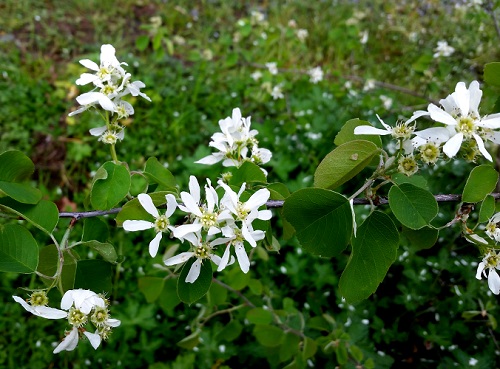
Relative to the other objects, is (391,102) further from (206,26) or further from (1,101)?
(1,101)

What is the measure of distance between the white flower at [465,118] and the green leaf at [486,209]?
0.48 feet

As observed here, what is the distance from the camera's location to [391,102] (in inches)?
119

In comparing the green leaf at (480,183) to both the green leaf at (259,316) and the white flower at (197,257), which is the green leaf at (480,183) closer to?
the white flower at (197,257)

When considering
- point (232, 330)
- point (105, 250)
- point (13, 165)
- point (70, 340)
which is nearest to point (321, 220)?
point (105, 250)

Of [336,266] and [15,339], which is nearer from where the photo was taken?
[15,339]

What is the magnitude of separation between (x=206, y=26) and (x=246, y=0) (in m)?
0.65

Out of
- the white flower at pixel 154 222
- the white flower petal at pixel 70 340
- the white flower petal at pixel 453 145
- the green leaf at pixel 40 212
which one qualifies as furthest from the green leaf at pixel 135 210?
the white flower petal at pixel 453 145

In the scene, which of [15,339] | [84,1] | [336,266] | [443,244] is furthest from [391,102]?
[84,1]

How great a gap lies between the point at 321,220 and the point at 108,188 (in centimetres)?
45

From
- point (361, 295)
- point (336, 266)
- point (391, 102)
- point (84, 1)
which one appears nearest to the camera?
point (361, 295)

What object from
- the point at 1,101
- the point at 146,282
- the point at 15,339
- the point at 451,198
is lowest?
the point at 15,339

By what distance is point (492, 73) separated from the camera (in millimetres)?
983

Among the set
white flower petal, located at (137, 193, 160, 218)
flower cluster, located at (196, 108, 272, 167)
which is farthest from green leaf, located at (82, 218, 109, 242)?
flower cluster, located at (196, 108, 272, 167)

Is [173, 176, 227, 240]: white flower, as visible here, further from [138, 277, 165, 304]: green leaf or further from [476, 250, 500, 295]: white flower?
[138, 277, 165, 304]: green leaf
